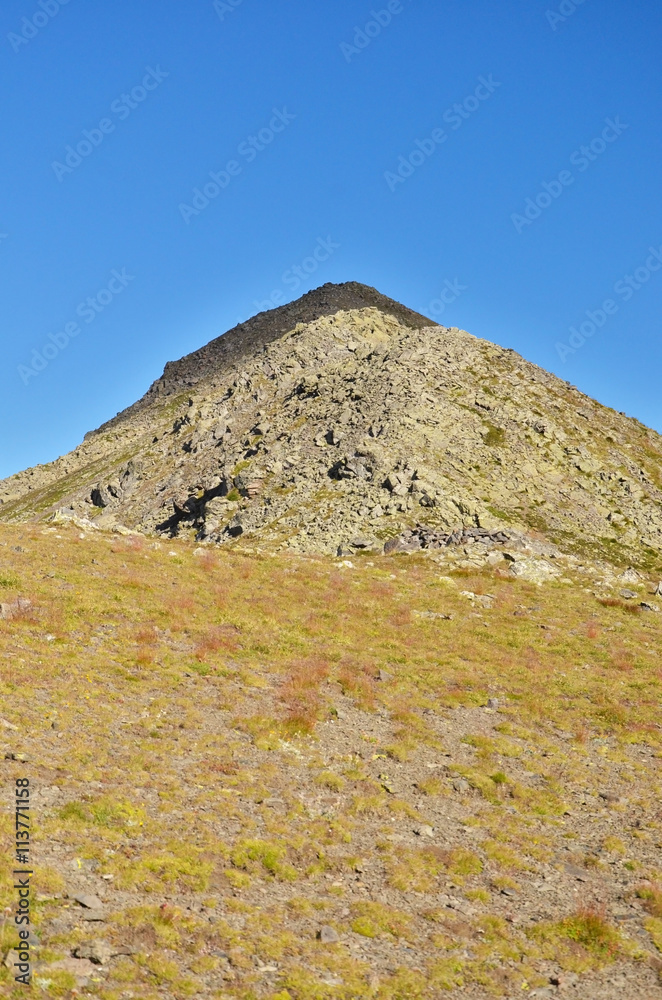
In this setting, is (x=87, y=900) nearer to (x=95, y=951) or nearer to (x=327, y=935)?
(x=95, y=951)

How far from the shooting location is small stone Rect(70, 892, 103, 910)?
12711 mm

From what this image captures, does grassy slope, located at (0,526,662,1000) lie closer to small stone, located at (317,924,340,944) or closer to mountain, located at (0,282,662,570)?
small stone, located at (317,924,340,944)

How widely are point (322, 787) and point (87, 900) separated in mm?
7316

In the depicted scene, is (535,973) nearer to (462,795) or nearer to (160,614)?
(462,795)

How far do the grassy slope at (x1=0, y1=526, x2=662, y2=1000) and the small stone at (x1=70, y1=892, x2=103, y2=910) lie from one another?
181 millimetres

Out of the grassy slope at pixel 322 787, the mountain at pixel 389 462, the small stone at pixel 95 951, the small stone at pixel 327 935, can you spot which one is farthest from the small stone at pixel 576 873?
the mountain at pixel 389 462

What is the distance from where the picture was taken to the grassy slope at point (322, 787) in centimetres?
1271

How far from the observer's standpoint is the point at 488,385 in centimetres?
7694

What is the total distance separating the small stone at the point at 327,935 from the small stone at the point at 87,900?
13.2 ft

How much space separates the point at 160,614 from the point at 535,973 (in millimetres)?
20165

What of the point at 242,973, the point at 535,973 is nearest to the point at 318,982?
the point at 242,973

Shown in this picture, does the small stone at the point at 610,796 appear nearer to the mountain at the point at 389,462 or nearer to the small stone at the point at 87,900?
the small stone at the point at 87,900

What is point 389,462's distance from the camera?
199ft

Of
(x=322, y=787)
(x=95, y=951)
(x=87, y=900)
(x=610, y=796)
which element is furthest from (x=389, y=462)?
(x=95, y=951)
